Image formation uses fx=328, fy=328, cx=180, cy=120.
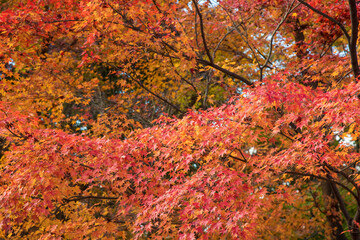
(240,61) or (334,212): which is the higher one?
(240,61)

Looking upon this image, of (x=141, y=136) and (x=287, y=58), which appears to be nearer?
(x=141, y=136)

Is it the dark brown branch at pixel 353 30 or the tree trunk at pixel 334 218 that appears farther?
the tree trunk at pixel 334 218

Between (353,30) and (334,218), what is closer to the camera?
(353,30)

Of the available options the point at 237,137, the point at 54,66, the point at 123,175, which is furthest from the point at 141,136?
the point at 54,66

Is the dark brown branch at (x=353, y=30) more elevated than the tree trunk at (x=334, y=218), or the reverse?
the dark brown branch at (x=353, y=30)

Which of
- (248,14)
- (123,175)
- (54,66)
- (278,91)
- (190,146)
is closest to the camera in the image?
(278,91)

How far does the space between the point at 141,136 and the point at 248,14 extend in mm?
3306

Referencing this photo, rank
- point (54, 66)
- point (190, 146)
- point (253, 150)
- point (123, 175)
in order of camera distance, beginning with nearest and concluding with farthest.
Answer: point (190, 146) < point (123, 175) < point (54, 66) < point (253, 150)

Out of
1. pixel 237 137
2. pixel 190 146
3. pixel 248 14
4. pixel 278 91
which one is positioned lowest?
pixel 190 146

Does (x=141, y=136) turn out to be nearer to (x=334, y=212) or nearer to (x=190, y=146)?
(x=190, y=146)

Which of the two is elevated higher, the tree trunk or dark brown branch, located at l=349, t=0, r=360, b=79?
dark brown branch, located at l=349, t=0, r=360, b=79

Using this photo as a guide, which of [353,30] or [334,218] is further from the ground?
[353,30]

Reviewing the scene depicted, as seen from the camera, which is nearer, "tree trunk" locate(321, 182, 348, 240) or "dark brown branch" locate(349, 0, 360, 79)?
"dark brown branch" locate(349, 0, 360, 79)

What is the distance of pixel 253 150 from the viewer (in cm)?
916
